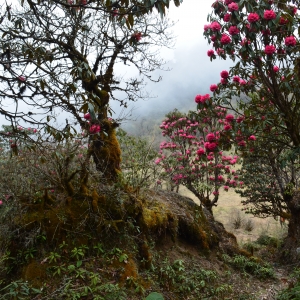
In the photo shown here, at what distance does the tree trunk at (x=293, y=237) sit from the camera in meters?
6.50

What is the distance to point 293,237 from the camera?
6762 millimetres

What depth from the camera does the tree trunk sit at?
650 cm

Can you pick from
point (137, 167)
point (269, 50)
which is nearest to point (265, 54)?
point (269, 50)

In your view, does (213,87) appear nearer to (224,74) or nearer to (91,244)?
(224,74)

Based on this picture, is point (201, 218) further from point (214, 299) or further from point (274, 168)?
point (274, 168)

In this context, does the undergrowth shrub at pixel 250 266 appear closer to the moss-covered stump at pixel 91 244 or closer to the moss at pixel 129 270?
the moss-covered stump at pixel 91 244

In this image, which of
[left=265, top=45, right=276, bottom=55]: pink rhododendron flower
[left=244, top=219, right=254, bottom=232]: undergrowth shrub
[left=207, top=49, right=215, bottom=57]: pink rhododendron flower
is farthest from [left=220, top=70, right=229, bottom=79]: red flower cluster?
[left=244, top=219, right=254, bottom=232]: undergrowth shrub

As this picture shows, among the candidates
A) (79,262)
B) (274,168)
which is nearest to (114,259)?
(79,262)

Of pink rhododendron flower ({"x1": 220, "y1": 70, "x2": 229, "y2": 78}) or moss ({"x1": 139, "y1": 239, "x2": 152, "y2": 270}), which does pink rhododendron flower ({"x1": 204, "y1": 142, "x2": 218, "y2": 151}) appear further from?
moss ({"x1": 139, "y1": 239, "x2": 152, "y2": 270})

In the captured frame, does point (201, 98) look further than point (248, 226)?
No

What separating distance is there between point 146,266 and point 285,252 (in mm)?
4414

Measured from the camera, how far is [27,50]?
2.47 meters

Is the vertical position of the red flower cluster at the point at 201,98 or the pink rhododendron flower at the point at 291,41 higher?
the pink rhododendron flower at the point at 291,41

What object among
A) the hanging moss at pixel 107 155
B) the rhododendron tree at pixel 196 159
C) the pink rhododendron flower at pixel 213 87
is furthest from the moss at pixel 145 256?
the rhododendron tree at pixel 196 159
